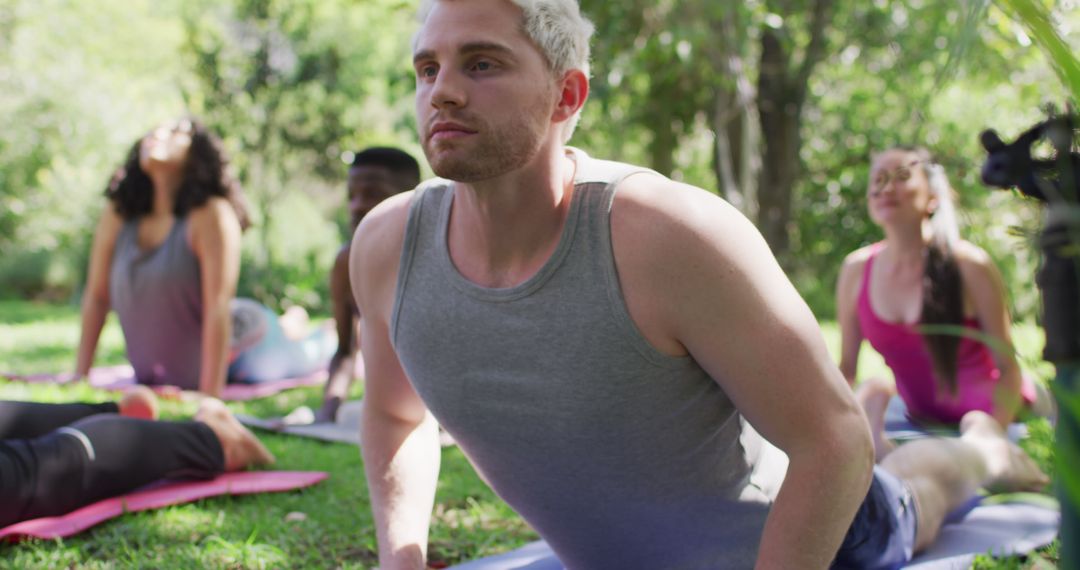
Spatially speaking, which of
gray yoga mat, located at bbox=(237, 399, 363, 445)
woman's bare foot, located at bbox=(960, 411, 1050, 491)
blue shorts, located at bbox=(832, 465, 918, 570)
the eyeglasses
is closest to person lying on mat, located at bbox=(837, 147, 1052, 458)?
the eyeglasses

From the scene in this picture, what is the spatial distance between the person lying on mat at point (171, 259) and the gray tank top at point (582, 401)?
135 inches

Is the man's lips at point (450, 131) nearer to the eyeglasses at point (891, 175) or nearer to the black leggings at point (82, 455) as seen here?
the eyeglasses at point (891, 175)

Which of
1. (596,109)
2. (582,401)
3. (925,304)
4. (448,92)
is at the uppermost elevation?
(448,92)

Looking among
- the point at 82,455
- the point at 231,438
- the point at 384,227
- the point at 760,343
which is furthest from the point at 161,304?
the point at 760,343

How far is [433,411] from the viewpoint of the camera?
2.02 metres

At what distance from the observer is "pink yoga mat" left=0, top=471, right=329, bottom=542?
2799 millimetres

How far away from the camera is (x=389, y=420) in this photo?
2.25 m

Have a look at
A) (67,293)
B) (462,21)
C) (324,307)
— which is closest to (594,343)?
(462,21)

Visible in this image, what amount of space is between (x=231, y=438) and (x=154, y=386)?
7.16 feet

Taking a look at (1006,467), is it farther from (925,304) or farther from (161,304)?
(161,304)

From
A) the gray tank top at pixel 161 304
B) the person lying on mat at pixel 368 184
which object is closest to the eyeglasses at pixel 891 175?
the person lying on mat at pixel 368 184

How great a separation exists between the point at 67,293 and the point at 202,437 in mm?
11235

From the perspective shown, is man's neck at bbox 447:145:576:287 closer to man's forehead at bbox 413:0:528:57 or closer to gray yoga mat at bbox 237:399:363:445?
man's forehead at bbox 413:0:528:57

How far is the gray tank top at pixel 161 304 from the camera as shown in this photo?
529 cm
